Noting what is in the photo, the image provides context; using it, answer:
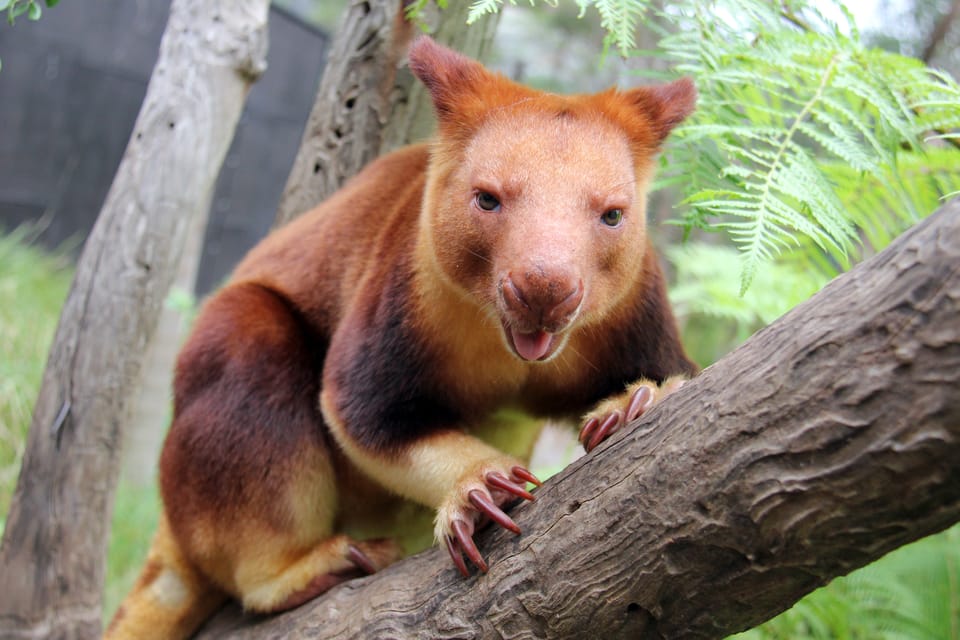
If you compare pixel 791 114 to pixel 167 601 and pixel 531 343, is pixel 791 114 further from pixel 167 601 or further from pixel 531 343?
pixel 167 601

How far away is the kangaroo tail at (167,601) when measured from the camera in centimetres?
362

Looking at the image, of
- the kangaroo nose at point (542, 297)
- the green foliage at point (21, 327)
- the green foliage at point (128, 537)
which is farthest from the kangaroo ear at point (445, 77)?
the green foliage at point (21, 327)

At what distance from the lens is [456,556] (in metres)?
2.51

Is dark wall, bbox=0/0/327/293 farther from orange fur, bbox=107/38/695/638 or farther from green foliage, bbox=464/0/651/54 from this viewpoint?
green foliage, bbox=464/0/651/54

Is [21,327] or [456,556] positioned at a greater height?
[456,556]

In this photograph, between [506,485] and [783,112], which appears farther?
[783,112]

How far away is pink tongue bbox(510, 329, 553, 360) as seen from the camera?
2.47m

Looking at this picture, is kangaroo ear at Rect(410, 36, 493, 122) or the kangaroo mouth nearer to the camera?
the kangaroo mouth

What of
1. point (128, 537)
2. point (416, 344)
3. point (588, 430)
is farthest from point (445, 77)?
point (128, 537)

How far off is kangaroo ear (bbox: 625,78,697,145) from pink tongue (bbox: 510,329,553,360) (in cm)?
92

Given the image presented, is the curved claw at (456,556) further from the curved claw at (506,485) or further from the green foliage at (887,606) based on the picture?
the green foliage at (887,606)

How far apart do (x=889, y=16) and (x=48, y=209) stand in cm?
863

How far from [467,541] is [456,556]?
75 mm

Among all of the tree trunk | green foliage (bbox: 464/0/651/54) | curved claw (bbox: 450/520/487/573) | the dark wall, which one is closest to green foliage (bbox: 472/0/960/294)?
green foliage (bbox: 464/0/651/54)
